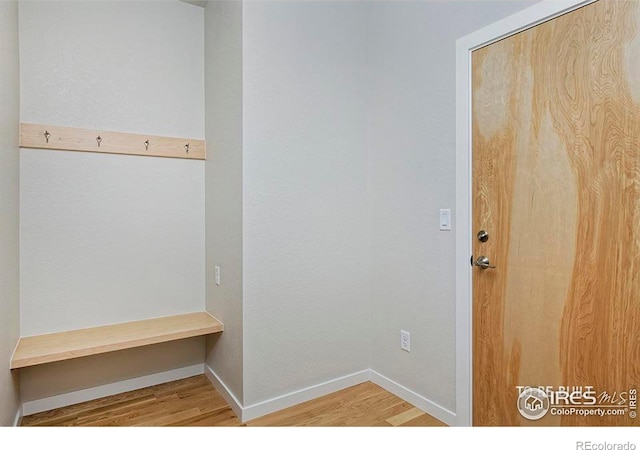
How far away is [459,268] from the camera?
1.96 meters

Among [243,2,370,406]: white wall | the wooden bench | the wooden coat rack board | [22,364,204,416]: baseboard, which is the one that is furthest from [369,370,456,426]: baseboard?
the wooden coat rack board

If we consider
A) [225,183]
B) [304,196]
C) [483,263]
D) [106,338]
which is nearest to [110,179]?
[225,183]

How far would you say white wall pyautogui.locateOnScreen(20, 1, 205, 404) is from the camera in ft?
7.20

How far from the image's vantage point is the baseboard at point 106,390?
2.20 m

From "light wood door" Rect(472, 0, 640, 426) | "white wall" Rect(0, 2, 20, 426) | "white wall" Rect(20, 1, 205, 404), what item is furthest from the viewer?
"white wall" Rect(20, 1, 205, 404)

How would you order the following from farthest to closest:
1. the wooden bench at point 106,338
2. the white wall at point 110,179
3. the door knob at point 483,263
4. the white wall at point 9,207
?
the white wall at point 110,179 < the wooden bench at point 106,338 < the door knob at point 483,263 < the white wall at point 9,207

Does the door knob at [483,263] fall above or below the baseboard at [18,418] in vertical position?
above

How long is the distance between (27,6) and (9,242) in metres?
1.37

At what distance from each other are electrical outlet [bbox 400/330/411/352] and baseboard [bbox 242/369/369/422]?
1.33 ft

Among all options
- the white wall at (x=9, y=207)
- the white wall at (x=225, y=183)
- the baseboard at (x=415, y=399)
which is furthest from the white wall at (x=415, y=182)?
the white wall at (x=9, y=207)

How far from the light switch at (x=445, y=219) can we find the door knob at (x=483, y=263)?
22cm

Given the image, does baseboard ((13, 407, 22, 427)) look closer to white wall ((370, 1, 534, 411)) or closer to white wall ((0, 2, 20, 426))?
white wall ((0, 2, 20, 426))

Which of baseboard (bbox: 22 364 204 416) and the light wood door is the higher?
the light wood door

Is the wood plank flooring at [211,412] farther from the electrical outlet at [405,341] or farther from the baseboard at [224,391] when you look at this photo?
the electrical outlet at [405,341]
